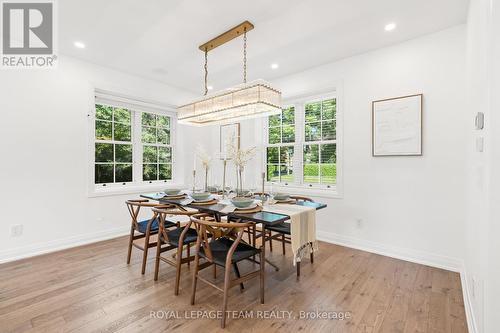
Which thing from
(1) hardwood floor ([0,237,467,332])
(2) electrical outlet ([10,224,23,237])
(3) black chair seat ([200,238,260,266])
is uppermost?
(3) black chair seat ([200,238,260,266])

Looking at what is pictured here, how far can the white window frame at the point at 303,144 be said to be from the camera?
3652 mm

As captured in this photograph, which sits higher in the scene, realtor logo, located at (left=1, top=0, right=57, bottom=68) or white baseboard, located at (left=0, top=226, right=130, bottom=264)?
realtor logo, located at (left=1, top=0, right=57, bottom=68)

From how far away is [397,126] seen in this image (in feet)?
10.3

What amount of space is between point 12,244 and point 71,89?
2.24 m

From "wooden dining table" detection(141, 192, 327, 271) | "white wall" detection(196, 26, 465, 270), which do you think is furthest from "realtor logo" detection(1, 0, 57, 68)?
"white wall" detection(196, 26, 465, 270)

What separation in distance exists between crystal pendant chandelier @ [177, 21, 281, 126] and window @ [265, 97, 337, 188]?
1.38 metres

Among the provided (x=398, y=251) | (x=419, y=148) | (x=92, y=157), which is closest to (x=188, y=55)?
(x=92, y=157)

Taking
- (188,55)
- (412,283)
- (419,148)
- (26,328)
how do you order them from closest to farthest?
1. (26,328)
2. (412,283)
3. (419,148)
4. (188,55)

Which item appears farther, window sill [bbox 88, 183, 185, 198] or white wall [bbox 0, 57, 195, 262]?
window sill [bbox 88, 183, 185, 198]

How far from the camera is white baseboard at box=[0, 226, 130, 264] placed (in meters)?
3.03

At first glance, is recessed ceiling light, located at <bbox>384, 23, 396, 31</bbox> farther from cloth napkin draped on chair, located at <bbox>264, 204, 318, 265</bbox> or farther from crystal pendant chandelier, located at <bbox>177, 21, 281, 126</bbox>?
cloth napkin draped on chair, located at <bbox>264, 204, 318, 265</bbox>

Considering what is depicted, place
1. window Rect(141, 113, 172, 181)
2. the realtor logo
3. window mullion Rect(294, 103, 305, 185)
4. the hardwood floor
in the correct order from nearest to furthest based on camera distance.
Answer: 1. the hardwood floor
2. the realtor logo
3. window mullion Rect(294, 103, 305, 185)
4. window Rect(141, 113, 172, 181)

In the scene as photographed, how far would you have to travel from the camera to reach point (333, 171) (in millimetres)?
3902

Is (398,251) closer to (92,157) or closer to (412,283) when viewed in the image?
(412,283)
